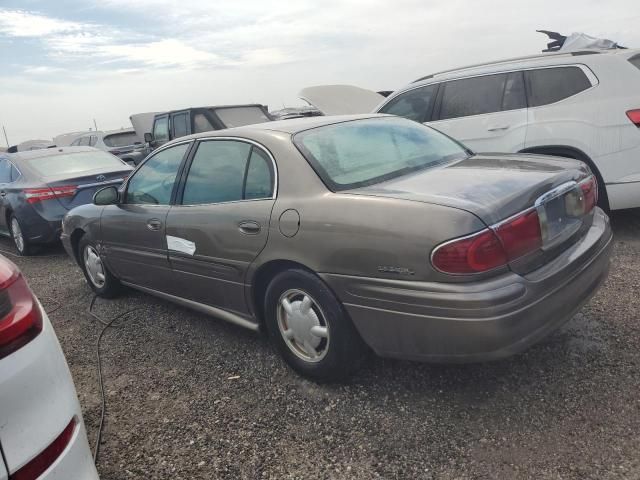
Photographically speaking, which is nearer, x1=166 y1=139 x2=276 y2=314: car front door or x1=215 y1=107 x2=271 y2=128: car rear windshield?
x1=166 y1=139 x2=276 y2=314: car front door

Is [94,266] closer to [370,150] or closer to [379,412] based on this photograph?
[370,150]

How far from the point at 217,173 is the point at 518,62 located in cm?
350

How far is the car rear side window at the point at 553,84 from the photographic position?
487 centimetres

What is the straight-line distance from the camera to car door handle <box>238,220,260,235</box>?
9.72ft

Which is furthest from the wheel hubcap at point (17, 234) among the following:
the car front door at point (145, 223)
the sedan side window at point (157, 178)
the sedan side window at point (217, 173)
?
the sedan side window at point (217, 173)

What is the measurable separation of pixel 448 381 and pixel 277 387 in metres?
0.94

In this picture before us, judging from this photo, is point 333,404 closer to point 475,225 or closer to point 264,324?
point 264,324

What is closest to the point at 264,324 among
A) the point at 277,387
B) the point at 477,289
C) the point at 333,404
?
the point at 277,387

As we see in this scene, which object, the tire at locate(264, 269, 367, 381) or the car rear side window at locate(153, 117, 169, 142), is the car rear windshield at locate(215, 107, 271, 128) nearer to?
the car rear side window at locate(153, 117, 169, 142)

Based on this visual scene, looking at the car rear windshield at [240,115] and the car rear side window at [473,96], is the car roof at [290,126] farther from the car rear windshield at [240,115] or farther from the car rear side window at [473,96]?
the car rear windshield at [240,115]

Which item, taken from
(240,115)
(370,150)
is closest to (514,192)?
(370,150)

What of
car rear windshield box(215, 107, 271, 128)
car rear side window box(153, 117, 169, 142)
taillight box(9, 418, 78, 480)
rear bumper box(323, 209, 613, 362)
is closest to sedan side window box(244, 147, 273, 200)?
rear bumper box(323, 209, 613, 362)

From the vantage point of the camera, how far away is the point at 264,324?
10.7ft

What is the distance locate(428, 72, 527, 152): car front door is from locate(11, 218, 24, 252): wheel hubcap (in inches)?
211
